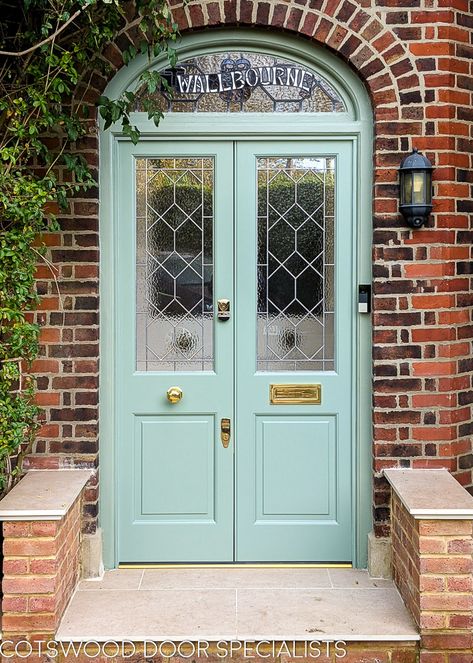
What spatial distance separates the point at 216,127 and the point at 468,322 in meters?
1.70

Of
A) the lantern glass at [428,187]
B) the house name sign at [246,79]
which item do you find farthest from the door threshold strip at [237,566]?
the house name sign at [246,79]

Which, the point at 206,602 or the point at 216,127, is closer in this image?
the point at 206,602

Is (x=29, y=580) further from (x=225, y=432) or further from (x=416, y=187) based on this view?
(x=416, y=187)

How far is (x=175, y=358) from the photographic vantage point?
3.91 m

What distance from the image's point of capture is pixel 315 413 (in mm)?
3896

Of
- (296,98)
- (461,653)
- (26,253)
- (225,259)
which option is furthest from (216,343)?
(461,653)

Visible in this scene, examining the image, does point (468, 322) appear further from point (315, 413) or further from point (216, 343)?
point (216, 343)

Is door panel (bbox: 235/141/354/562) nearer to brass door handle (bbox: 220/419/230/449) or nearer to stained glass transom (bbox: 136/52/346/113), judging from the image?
brass door handle (bbox: 220/419/230/449)

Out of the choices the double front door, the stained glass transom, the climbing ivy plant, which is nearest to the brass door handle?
the double front door

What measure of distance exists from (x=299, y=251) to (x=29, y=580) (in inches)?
82.9

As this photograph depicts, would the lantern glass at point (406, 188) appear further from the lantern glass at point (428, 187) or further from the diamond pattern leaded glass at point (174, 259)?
the diamond pattern leaded glass at point (174, 259)

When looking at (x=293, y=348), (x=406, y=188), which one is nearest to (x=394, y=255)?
(x=406, y=188)

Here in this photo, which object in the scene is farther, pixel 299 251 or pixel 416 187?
pixel 299 251

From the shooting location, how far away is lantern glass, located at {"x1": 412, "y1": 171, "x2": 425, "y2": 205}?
11.9ft
